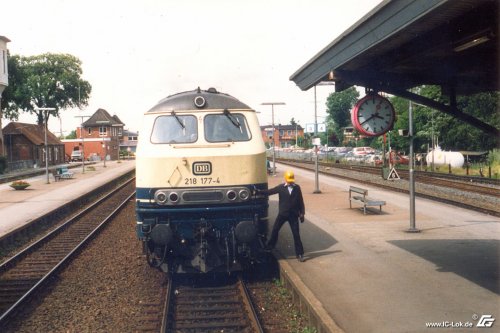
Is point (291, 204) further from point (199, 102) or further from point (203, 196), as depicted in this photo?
point (199, 102)

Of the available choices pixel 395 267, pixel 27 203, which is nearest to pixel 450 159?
pixel 27 203

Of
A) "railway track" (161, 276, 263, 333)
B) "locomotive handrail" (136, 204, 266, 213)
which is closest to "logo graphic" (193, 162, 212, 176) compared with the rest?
"locomotive handrail" (136, 204, 266, 213)

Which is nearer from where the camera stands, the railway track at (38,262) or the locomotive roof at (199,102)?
the railway track at (38,262)

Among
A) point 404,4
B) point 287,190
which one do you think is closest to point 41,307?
point 287,190

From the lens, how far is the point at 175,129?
9227 mm

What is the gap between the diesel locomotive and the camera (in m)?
8.66

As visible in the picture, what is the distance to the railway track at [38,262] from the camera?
341 inches

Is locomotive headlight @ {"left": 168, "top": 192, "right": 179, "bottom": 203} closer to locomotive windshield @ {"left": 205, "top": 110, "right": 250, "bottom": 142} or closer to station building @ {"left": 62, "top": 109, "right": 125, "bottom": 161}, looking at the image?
locomotive windshield @ {"left": 205, "top": 110, "right": 250, "bottom": 142}

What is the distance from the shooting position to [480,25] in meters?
6.09

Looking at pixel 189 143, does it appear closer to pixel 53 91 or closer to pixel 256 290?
pixel 256 290

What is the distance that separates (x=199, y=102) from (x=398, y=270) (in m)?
4.30

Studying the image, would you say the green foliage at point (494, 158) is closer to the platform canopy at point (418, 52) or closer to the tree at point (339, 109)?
the platform canopy at point (418, 52)

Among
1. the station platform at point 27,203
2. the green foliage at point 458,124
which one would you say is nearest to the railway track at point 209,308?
the station platform at point 27,203

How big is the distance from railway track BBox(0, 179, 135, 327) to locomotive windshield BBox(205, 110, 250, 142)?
12.6 ft
